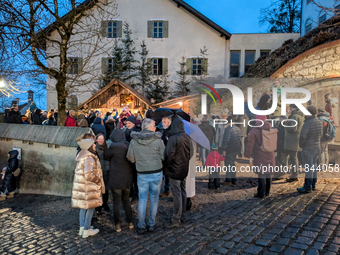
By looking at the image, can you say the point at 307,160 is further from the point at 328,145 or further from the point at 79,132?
the point at 79,132

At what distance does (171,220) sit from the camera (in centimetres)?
472

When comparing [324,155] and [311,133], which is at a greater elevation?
[311,133]

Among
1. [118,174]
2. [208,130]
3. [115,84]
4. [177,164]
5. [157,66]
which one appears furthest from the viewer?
[157,66]

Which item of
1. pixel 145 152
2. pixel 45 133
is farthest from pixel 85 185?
pixel 45 133

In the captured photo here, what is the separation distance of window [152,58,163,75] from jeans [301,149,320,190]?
1778cm

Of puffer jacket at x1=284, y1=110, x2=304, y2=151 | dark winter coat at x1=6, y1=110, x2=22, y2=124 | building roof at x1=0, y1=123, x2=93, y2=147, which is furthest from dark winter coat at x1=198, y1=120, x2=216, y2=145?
dark winter coat at x1=6, y1=110, x2=22, y2=124

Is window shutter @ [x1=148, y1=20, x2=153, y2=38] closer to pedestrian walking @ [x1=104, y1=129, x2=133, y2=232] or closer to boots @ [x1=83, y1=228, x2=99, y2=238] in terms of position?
pedestrian walking @ [x1=104, y1=129, x2=133, y2=232]

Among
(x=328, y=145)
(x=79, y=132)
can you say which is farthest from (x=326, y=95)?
(x=79, y=132)

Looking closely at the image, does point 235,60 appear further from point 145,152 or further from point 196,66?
point 145,152

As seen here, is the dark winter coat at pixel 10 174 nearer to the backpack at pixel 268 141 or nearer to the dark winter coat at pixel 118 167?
the dark winter coat at pixel 118 167

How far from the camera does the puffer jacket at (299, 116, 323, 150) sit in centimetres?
612

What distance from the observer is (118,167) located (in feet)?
14.5

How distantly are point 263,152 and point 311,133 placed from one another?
1.34 m

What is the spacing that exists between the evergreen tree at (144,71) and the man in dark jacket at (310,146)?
17.2 metres
